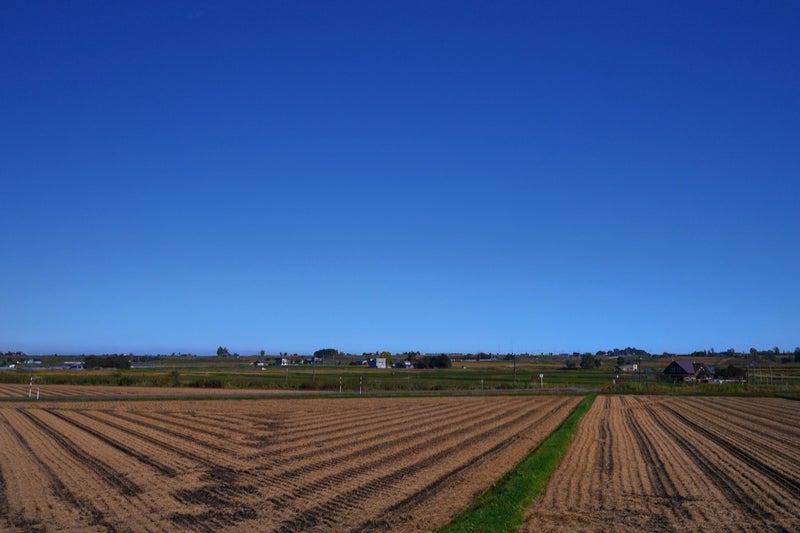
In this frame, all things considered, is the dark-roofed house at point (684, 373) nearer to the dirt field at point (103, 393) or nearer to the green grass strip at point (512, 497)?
the dirt field at point (103, 393)

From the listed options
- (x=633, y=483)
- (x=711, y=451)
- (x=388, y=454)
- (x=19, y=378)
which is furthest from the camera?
(x=19, y=378)

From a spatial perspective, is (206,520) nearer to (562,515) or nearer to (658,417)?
(562,515)

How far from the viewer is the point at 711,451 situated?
25.8 meters

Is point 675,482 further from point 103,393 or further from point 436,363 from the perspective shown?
point 436,363

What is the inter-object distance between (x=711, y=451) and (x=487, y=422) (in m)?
12.5

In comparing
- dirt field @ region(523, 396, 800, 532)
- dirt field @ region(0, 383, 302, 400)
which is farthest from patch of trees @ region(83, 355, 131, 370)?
dirt field @ region(523, 396, 800, 532)

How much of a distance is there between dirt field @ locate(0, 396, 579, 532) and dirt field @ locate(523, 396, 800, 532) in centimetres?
222

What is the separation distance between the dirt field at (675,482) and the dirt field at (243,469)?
2.22m

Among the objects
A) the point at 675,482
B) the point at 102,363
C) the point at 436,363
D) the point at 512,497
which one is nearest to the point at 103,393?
the point at 675,482

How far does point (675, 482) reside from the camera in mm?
18484

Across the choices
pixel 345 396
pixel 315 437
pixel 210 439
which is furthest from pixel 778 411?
pixel 210 439

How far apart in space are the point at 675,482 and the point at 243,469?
11430 mm

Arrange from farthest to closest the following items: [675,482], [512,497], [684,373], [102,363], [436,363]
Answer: [436,363], [102,363], [684,373], [675,482], [512,497]

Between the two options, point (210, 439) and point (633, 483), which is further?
point (210, 439)
